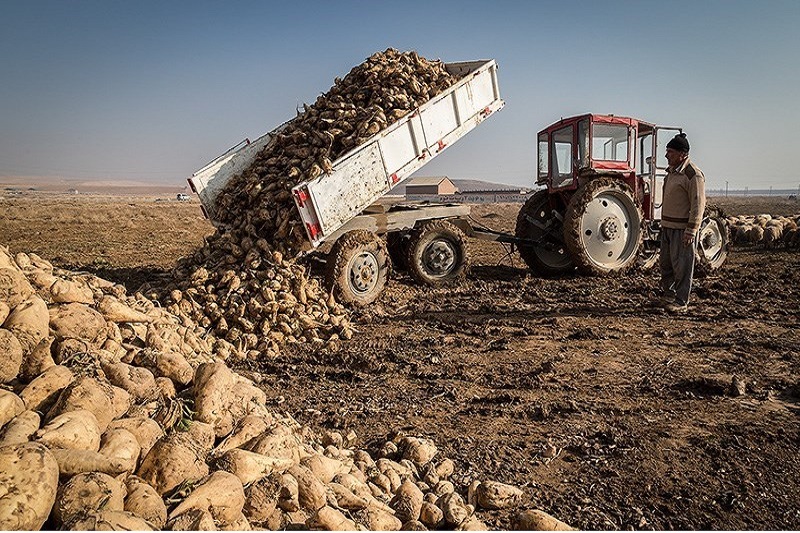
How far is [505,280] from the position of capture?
9.70m

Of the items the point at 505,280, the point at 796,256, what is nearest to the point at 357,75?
the point at 505,280

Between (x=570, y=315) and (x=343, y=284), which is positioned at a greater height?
(x=343, y=284)

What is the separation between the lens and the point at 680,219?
273 inches

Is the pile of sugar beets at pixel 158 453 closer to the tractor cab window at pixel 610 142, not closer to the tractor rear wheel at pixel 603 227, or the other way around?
the tractor rear wheel at pixel 603 227

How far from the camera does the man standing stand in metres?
6.70

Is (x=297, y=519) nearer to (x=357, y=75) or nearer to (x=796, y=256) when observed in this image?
(x=357, y=75)

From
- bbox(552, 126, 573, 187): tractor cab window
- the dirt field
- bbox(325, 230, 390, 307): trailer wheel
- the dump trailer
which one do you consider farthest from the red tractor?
bbox(325, 230, 390, 307): trailer wheel

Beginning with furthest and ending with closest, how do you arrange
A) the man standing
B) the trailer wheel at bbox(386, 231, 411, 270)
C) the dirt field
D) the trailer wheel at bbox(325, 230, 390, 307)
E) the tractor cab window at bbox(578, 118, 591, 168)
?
the tractor cab window at bbox(578, 118, 591, 168) < the trailer wheel at bbox(386, 231, 411, 270) < the trailer wheel at bbox(325, 230, 390, 307) < the man standing < the dirt field

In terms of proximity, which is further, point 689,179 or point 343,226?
point 343,226

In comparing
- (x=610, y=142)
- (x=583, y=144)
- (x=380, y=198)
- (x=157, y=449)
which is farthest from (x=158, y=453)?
(x=610, y=142)

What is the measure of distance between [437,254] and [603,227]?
9.06ft

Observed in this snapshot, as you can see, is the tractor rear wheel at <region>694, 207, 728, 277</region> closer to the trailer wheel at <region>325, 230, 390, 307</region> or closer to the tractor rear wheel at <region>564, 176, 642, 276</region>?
the tractor rear wheel at <region>564, 176, 642, 276</region>

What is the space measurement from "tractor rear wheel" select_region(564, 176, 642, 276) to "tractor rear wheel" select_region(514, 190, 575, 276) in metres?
0.67

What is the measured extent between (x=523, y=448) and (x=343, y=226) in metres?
4.52
